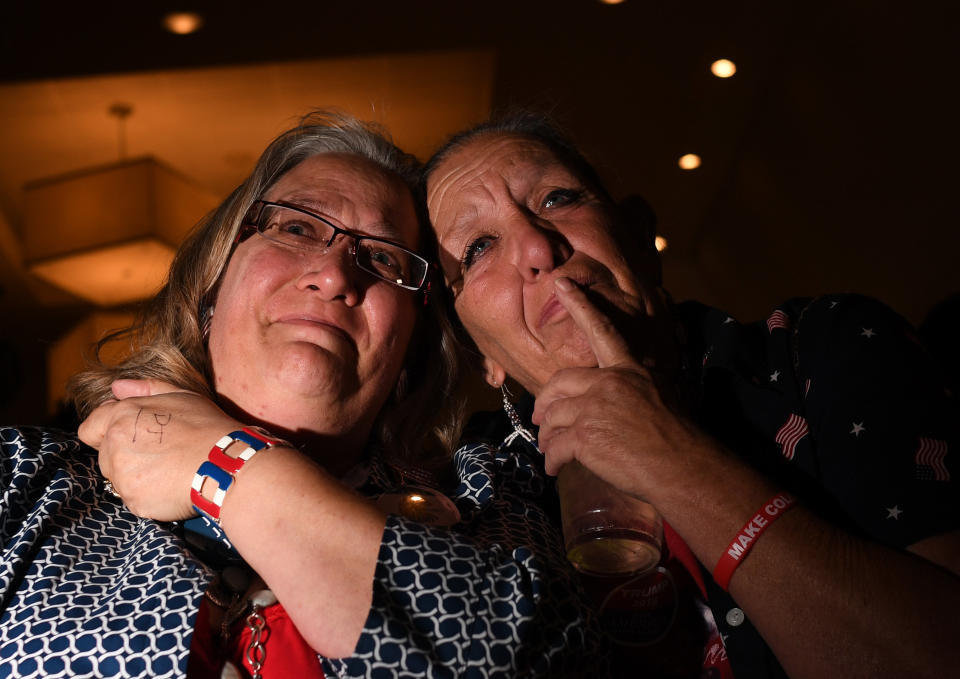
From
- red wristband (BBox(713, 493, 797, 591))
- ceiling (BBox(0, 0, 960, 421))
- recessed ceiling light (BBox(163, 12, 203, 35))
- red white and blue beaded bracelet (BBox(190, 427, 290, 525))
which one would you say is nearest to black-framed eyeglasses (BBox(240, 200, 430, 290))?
red white and blue beaded bracelet (BBox(190, 427, 290, 525))

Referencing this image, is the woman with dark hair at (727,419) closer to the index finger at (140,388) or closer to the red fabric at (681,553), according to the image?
the red fabric at (681,553)

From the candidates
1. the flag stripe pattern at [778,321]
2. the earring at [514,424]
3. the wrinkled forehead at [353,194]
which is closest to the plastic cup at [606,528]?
the earring at [514,424]

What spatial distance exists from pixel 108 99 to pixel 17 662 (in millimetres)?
4429

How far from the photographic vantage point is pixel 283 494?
113 centimetres

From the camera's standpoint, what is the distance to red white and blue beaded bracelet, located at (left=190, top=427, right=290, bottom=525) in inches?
46.9

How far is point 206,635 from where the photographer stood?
1.18 m

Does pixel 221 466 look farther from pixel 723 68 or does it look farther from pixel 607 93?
pixel 723 68

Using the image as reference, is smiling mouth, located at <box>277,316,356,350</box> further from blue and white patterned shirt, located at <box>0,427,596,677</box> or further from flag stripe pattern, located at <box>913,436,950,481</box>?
flag stripe pattern, located at <box>913,436,950,481</box>

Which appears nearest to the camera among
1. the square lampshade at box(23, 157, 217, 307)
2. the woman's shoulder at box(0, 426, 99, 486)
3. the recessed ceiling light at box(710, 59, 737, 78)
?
the woman's shoulder at box(0, 426, 99, 486)

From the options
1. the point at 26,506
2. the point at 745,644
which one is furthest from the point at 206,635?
the point at 745,644

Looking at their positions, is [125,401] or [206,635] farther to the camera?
[125,401]

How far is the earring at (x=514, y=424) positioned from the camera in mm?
1849

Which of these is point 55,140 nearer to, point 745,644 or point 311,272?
point 311,272

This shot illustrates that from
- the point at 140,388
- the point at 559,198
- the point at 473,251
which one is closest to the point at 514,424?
the point at 473,251
